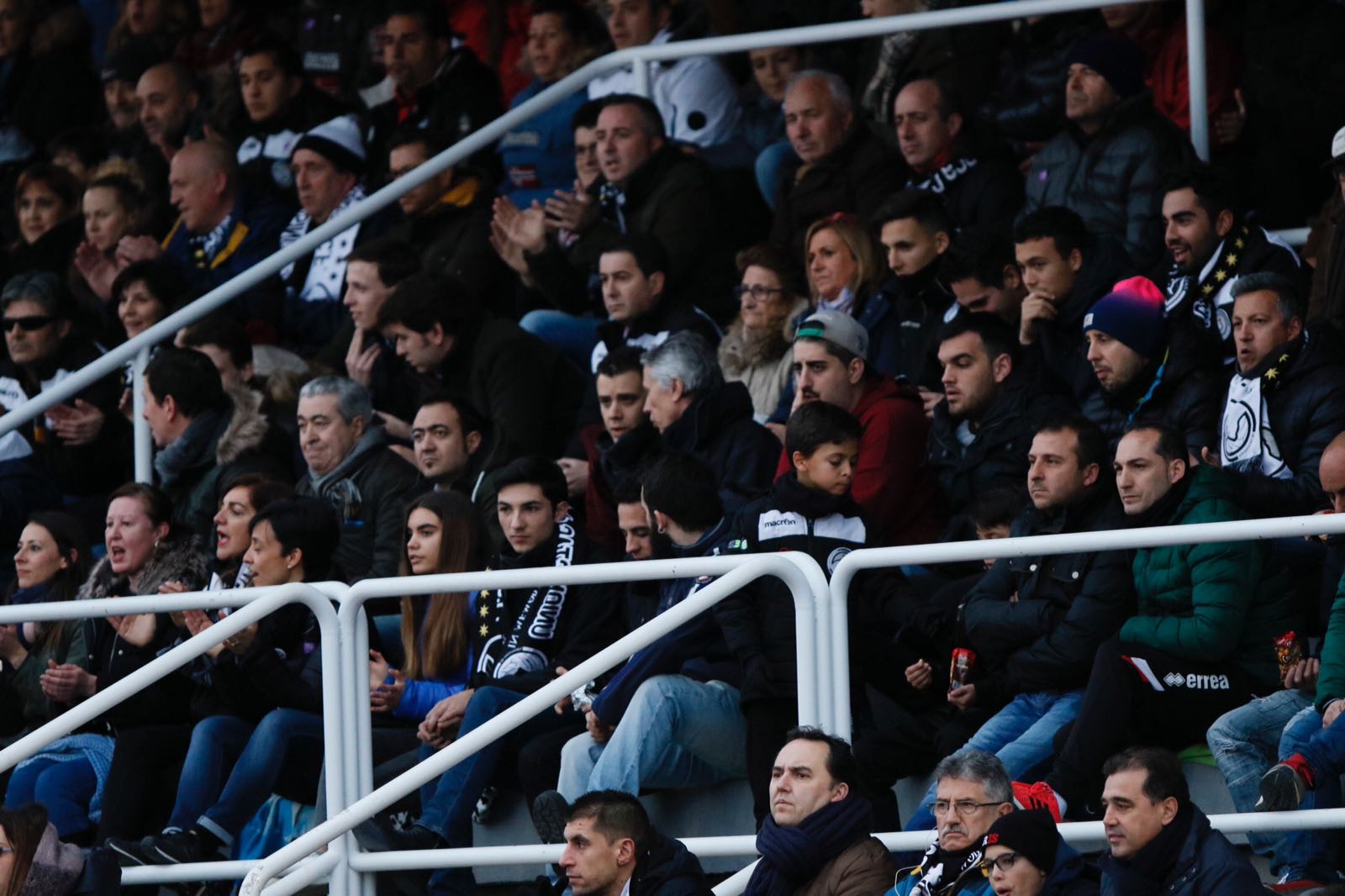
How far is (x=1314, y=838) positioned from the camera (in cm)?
680

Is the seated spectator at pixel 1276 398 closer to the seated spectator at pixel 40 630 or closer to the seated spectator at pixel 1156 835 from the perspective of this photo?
the seated spectator at pixel 1156 835

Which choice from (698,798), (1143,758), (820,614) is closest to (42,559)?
(698,798)

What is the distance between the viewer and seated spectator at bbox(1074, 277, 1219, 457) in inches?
332

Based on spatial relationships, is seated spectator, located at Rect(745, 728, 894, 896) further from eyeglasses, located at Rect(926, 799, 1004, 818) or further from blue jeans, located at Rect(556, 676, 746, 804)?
blue jeans, located at Rect(556, 676, 746, 804)

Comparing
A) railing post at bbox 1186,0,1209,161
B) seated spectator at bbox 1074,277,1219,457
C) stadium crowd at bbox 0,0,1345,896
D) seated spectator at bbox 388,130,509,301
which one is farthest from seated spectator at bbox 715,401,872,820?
seated spectator at bbox 388,130,509,301

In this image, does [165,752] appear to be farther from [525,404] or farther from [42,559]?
[525,404]

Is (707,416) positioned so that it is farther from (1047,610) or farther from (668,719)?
(1047,610)

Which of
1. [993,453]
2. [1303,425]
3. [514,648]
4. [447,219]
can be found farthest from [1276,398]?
[447,219]

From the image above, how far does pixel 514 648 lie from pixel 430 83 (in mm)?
4999

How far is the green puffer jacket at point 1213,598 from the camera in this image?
23.3 ft

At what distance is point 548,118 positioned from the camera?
1195 cm

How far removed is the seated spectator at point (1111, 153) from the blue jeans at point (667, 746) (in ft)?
9.21

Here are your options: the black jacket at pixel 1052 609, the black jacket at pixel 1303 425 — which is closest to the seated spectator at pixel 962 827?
the black jacket at pixel 1052 609

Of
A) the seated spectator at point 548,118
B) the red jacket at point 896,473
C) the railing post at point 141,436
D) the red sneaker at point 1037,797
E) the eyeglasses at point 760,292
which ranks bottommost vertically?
the red sneaker at point 1037,797
